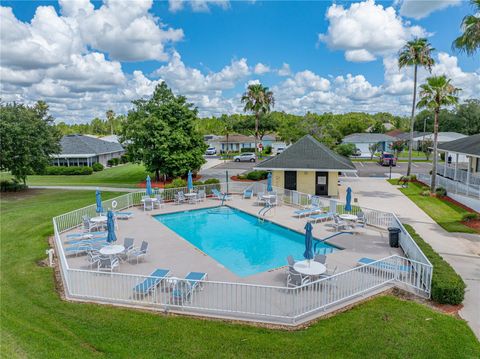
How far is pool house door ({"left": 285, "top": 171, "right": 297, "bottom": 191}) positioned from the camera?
94.8 ft

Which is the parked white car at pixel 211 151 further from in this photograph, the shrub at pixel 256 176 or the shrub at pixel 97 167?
the shrub at pixel 256 176

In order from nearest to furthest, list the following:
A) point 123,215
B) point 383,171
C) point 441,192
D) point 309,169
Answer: point 123,215
point 441,192
point 309,169
point 383,171

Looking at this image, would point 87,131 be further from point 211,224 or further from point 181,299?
point 181,299

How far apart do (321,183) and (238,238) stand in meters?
12.5

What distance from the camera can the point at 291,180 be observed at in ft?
95.2

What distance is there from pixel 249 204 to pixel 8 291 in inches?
621

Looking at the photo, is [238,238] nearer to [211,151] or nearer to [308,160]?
[308,160]

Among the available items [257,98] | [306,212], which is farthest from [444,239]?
[257,98]

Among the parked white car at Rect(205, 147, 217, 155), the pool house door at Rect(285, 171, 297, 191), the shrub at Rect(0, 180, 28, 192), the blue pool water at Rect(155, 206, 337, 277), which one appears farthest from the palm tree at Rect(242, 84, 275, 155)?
the parked white car at Rect(205, 147, 217, 155)

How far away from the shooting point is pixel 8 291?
11328mm

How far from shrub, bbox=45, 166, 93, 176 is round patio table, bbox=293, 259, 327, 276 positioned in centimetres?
4489

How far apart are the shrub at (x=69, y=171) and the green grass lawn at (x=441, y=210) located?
1642 inches

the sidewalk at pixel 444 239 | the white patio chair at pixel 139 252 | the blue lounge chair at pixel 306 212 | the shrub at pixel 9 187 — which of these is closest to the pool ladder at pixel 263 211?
the blue lounge chair at pixel 306 212

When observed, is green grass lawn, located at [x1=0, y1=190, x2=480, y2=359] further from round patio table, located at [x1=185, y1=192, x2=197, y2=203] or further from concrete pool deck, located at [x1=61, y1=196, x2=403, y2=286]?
round patio table, located at [x1=185, y1=192, x2=197, y2=203]
